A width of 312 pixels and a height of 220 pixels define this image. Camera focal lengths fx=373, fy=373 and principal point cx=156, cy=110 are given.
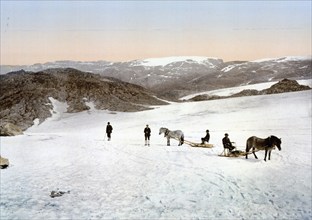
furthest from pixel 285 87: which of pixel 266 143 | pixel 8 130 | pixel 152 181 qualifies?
pixel 152 181

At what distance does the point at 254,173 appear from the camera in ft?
60.3

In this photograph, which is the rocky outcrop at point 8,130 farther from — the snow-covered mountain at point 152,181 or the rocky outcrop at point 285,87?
the rocky outcrop at point 285,87

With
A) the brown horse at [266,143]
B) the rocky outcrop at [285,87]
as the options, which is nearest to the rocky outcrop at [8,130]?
the brown horse at [266,143]

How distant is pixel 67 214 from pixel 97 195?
215 centimetres

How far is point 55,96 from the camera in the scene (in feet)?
268

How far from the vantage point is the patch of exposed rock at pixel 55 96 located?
70750mm

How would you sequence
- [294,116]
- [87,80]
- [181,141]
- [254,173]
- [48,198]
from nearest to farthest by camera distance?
[48,198]
[254,173]
[181,141]
[294,116]
[87,80]

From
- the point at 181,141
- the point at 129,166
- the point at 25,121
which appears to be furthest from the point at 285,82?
the point at 129,166

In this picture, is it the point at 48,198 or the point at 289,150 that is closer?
the point at 48,198

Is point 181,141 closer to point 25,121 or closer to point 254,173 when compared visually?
point 254,173

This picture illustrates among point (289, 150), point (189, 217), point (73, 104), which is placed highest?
point (73, 104)

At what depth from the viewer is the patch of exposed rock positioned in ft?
232

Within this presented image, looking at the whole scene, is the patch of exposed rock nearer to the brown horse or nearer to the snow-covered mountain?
the snow-covered mountain

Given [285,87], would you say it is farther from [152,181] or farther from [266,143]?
[152,181]
